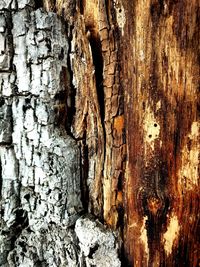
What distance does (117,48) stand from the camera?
1067 mm

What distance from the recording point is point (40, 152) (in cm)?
112

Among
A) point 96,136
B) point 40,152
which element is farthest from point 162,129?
point 40,152

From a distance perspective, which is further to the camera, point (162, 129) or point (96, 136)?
point (96, 136)

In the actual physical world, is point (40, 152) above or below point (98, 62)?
below

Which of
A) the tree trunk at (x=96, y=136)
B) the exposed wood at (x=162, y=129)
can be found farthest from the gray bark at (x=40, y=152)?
the exposed wood at (x=162, y=129)

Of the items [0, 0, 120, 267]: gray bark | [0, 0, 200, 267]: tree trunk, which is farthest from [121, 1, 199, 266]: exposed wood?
[0, 0, 120, 267]: gray bark

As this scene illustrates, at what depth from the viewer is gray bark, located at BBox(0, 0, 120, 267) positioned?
3.58ft

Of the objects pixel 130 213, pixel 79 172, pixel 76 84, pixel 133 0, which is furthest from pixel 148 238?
pixel 133 0

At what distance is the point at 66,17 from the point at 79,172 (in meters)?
0.49

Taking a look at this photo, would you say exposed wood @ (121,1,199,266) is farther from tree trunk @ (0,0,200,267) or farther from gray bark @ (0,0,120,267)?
gray bark @ (0,0,120,267)

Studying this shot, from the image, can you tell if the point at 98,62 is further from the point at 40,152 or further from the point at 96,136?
the point at 40,152

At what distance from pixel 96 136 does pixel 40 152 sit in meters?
0.19

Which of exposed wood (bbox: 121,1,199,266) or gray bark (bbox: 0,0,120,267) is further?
gray bark (bbox: 0,0,120,267)

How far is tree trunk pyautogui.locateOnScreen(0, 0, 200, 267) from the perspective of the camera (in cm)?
100
